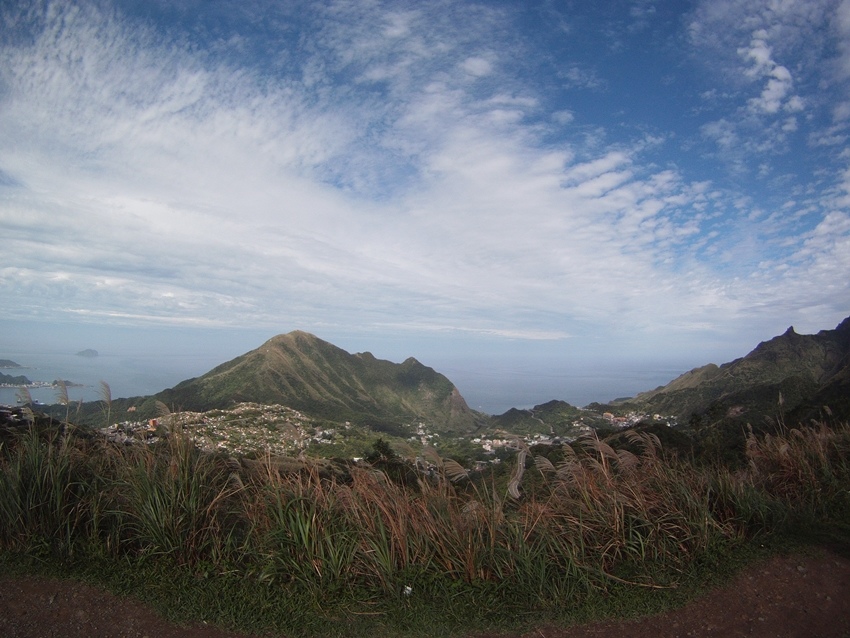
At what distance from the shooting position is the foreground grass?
12.4 ft

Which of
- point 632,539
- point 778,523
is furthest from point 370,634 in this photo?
point 778,523

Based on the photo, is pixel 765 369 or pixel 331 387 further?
pixel 331 387

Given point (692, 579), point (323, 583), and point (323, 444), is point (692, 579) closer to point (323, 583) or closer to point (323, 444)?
point (323, 583)

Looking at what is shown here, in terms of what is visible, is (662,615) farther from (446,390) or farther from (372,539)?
(446,390)

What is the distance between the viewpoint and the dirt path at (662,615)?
3494 mm

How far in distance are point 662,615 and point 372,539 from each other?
2.32 meters

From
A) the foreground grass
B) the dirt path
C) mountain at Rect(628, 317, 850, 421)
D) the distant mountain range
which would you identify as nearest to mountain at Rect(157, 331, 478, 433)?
the distant mountain range

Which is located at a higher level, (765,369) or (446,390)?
(765,369)

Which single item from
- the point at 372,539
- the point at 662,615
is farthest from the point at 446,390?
the point at 662,615

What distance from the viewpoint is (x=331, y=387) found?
7544 cm

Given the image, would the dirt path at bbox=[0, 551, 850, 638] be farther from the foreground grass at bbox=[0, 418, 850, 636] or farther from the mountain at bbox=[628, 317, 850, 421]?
the mountain at bbox=[628, 317, 850, 421]

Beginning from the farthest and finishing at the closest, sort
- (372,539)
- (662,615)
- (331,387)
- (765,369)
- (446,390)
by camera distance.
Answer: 1. (446,390)
2. (331,387)
3. (765,369)
4. (372,539)
5. (662,615)

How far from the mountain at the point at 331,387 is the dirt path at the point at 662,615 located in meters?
46.3

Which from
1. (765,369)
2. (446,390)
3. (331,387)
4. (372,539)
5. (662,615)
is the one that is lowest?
(446,390)
